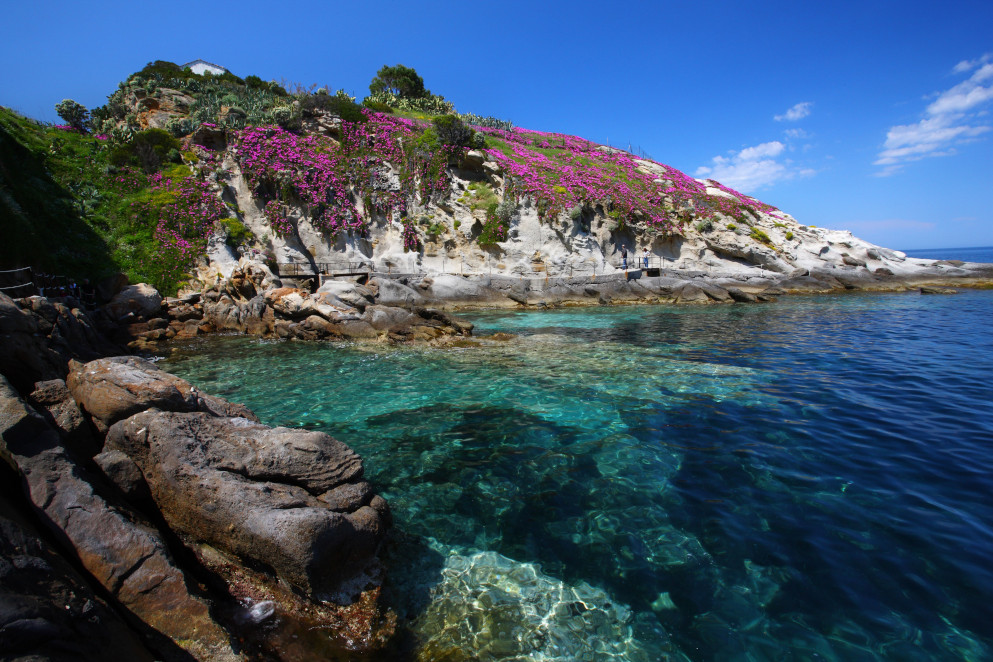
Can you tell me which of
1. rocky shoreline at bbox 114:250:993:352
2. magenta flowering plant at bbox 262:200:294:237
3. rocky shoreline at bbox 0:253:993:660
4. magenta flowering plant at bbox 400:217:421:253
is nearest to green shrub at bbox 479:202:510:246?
rocky shoreline at bbox 114:250:993:352

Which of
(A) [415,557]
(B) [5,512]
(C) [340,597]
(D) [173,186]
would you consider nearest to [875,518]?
(A) [415,557]

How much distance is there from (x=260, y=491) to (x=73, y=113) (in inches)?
1643

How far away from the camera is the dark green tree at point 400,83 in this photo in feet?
174

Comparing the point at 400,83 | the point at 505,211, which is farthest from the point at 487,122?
the point at 505,211

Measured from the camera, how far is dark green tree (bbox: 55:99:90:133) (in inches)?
1204

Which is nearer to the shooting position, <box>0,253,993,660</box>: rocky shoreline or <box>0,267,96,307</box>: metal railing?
<box>0,253,993,660</box>: rocky shoreline

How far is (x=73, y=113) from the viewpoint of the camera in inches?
1216

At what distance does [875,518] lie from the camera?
5676 millimetres

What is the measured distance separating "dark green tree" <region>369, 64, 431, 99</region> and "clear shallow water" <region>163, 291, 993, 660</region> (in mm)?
50174

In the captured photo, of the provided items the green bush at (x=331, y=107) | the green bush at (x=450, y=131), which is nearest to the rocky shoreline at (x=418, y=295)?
the green bush at (x=450, y=131)

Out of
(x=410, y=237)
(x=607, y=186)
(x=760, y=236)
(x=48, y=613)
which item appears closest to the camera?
(x=48, y=613)

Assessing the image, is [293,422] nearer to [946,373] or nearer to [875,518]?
[875,518]

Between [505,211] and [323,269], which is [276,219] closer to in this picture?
[323,269]

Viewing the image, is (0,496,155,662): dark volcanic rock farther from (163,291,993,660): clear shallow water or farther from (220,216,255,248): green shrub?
(220,216,255,248): green shrub
